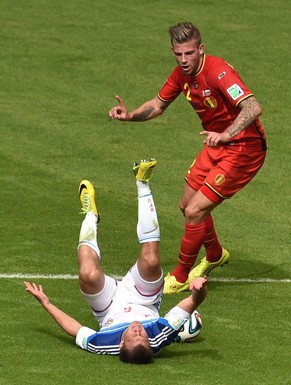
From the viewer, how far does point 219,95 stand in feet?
48.2

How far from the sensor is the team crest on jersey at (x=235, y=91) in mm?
14375

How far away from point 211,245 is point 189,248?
0.64 meters

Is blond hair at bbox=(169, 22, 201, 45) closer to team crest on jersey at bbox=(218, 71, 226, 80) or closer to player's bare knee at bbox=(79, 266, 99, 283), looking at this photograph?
team crest on jersey at bbox=(218, 71, 226, 80)

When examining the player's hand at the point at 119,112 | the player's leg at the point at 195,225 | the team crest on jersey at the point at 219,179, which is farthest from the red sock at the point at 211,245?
the player's hand at the point at 119,112

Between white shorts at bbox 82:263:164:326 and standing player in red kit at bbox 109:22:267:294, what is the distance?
66.8 inches

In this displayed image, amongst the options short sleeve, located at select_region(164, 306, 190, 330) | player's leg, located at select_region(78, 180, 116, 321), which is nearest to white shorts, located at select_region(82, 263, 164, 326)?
player's leg, located at select_region(78, 180, 116, 321)

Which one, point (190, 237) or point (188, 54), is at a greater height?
point (188, 54)

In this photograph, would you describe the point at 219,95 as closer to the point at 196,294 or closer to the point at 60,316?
the point at 196,294

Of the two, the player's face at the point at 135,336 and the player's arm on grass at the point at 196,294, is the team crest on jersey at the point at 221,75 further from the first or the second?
the player's face at the point at 135,336

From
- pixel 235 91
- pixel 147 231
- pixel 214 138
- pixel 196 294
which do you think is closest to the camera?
pixel 196 294

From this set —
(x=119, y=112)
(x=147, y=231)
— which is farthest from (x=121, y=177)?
(x=147, y=231)

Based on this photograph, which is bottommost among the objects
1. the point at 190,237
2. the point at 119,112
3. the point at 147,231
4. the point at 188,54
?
the point at 190,237

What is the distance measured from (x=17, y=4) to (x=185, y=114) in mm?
6264

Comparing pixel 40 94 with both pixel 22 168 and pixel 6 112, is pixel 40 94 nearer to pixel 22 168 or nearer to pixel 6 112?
pixel 6 112
